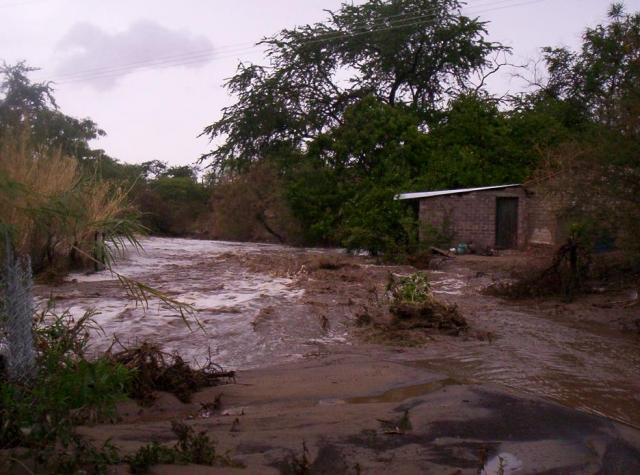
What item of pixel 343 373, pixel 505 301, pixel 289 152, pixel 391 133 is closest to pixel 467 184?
pixel 391 133

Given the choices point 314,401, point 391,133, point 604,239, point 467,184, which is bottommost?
point 314,401

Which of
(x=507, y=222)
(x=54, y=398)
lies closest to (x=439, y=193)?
(x=507, y=222)

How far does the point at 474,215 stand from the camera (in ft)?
85.0

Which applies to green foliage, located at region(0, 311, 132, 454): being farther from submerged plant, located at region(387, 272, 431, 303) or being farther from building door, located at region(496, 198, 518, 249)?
building door, located at region(496, 198, 518, 249)

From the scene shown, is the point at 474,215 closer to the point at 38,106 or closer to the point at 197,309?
the point at 197,309

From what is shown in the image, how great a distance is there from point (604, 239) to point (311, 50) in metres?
29.1

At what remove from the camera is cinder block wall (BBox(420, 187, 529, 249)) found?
83.1 ft

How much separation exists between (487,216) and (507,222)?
28.8 inches

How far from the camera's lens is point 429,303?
11570 millimetres

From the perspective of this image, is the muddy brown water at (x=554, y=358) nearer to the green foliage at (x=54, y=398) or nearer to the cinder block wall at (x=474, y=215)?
the green foliage at (x=54, y=398)

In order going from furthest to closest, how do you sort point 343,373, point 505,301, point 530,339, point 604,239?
point 505,301, point 604,239, point 530,339, point 343,373

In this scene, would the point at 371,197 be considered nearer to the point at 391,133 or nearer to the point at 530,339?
the point at 391,133

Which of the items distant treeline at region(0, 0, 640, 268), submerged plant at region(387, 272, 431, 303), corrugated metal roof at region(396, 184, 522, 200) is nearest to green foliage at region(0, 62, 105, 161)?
distant treeline at region(0, 0, 640, 268)

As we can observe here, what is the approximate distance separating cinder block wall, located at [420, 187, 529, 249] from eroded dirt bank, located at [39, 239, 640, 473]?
9721 millimetres
